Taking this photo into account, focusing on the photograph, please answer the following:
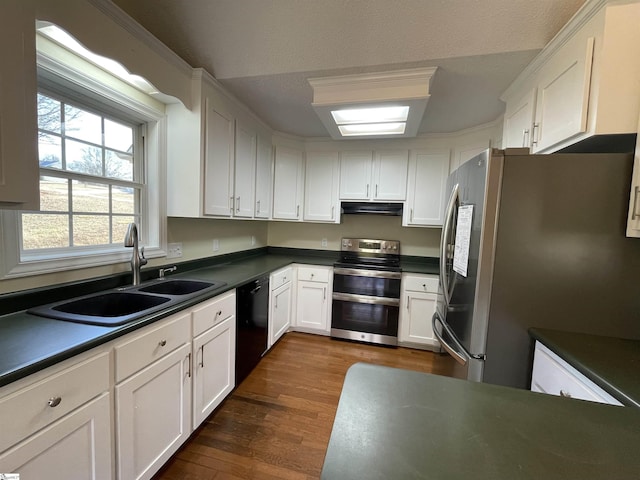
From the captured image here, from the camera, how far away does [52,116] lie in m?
1.41

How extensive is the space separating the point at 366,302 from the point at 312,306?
2.08ft

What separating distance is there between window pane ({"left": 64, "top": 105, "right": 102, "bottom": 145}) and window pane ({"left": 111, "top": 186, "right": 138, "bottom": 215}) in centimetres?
32

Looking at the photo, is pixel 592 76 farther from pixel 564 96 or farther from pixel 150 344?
pixel 150 344

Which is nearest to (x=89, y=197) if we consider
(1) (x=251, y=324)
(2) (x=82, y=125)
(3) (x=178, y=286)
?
(2) (x=82, y=125)

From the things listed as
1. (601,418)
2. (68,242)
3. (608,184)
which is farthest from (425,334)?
(68,242)

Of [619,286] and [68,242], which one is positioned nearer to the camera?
[619,286]

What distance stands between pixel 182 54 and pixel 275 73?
67 cm

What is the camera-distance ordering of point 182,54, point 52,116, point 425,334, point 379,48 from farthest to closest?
point 425,334 < point 182,54 < point 379,48 < point 52,116

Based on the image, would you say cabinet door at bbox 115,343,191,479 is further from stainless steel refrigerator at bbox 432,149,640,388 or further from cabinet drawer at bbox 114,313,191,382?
stainless steel refrigerator at bbox 432,149,640,388

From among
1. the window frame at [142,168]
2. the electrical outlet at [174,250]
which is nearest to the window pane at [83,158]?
the window frame at [142,168]

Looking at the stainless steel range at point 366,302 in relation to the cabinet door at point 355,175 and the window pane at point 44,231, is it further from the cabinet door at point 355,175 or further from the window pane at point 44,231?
the window pane at point 44,231

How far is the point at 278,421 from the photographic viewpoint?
180 cm

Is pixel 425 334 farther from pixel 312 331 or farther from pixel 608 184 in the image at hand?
pixel 608 184

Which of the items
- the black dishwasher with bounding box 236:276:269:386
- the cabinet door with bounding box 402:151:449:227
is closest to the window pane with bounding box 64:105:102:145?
the black dishwasher with bounding box 236:276:269:386
